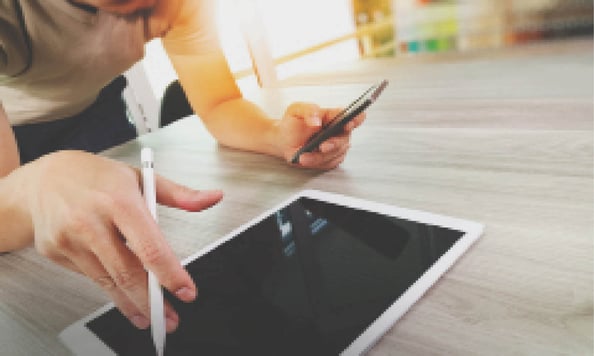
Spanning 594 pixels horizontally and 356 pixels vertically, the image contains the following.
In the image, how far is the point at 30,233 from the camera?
557 millimetres

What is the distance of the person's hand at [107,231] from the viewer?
40cm

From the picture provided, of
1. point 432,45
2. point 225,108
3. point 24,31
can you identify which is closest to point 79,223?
point 24,31

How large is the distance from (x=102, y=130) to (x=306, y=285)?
47.7 inches

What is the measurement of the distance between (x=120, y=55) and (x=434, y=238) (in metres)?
0.84

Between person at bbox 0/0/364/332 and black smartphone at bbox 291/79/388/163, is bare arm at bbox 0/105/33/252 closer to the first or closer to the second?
person at bbox 0/0/364/332

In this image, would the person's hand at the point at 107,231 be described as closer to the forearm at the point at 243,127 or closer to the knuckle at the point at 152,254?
the knuckle at the point at 152,254

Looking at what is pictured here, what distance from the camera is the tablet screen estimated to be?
0.39m

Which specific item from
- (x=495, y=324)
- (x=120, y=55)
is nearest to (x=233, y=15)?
(x=120, y=55)

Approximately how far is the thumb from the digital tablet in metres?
0.08

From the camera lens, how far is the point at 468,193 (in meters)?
0.55

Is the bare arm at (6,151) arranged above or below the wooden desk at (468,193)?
above

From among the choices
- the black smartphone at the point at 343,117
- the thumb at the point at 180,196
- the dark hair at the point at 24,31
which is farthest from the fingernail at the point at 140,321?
the dark hair at the point at 24,31

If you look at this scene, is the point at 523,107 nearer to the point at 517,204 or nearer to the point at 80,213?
the point at 517,204

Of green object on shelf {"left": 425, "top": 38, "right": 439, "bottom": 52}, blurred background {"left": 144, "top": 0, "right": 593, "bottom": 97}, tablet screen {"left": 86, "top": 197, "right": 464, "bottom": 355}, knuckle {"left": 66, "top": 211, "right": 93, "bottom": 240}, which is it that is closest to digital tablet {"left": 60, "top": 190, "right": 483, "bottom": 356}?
tablet screen {"left": 86, "top": 197, "right": 464, "bottom": 355}
